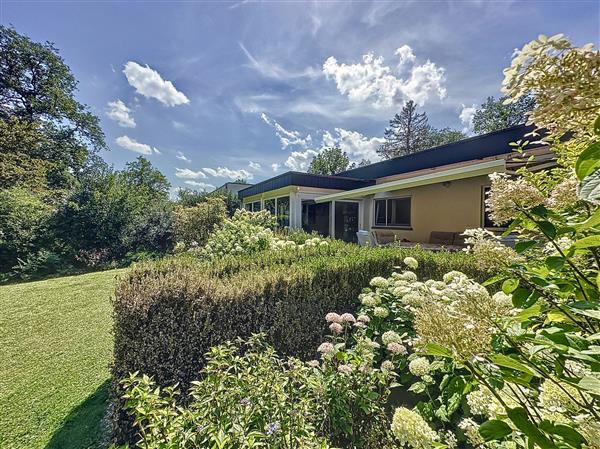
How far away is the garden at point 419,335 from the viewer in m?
0.71

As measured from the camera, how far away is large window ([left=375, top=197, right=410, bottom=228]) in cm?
Answer: 1258

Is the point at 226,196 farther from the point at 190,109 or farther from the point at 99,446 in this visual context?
the point at 99,446

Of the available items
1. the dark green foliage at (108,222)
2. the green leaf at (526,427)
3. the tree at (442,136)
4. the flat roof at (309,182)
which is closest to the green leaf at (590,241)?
the green leaf at (526,427)

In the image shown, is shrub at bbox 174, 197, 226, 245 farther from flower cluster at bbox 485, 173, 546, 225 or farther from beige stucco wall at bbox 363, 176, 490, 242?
flower cluster at bbox 485, 173, 546, 225

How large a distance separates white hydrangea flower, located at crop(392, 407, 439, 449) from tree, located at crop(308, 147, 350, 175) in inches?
1572

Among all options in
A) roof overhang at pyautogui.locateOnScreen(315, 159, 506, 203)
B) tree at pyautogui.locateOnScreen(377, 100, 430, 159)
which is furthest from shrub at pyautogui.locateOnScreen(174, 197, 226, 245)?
tree at pyautogui.locateOnScreen(377, 100, 430, 159)

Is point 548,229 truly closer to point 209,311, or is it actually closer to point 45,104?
point 209,311

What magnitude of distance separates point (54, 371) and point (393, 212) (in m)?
12.7

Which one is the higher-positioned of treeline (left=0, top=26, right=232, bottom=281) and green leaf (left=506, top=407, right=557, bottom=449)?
treeline (left=0, top=26, right=232, bottom=281)

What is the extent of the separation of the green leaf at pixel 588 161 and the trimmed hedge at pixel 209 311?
9.07ft

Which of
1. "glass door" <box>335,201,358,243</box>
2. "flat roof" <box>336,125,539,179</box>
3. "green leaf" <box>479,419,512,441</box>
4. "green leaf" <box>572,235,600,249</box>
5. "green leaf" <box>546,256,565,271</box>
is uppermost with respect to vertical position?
"flat roof" <box>336,125,539,179</box>

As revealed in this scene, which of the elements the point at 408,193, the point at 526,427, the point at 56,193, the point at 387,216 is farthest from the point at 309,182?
the point at 56,193

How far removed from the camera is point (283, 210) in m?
15.5

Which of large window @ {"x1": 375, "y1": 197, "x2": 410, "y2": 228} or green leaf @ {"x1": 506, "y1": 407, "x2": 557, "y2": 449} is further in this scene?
large window @ {"x1": 375, "y1": 197, "x2": 410, "y2": 228}
